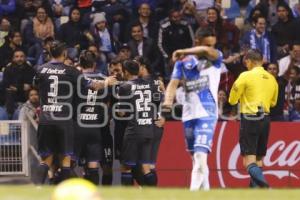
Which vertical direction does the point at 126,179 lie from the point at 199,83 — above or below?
below

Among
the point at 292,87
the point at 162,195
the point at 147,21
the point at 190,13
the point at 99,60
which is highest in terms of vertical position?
the point at 190,13

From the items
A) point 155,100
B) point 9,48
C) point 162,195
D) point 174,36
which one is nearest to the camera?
point 162,195

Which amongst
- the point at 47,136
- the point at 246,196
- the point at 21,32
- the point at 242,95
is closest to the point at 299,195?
the point at 246,196

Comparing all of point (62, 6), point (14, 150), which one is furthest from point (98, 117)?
point (62, 6)

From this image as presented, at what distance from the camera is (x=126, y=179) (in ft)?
61.8

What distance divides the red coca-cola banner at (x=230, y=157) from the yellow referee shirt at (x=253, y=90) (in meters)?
3.24

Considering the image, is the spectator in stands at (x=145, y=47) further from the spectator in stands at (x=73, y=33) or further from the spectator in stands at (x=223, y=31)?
the spectator in stands at (x=223, y=31)

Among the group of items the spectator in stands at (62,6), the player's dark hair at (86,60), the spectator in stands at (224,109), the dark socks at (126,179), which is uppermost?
the spectator in stands at (62,6)

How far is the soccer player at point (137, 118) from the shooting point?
18234mm

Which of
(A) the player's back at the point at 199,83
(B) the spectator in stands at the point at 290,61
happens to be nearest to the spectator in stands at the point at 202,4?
(B) the spectator in stands at the point at 290,61

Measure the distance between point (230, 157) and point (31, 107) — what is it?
12.2 ft

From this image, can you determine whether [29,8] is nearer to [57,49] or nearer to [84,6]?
[84,6]

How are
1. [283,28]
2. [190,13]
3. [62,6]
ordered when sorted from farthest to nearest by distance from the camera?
1. [62,6]
2. [190,13]
3. [283,28]

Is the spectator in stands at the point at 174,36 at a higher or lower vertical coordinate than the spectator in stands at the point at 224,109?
higher
